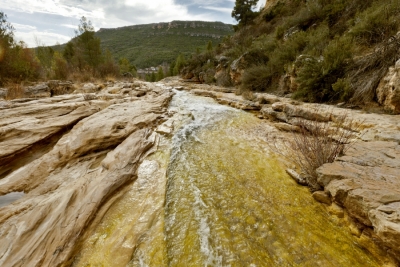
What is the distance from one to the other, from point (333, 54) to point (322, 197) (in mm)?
5860

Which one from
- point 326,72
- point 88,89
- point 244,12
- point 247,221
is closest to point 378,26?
point 326,72

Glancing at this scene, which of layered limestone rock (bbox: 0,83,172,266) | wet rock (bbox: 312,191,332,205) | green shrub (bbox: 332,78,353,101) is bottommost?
wet rock (bbox: 312,191,332,205)

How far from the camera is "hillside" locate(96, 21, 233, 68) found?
217 ft

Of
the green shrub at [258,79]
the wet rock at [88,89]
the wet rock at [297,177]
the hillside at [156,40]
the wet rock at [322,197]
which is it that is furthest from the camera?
the hillside at [156,40]

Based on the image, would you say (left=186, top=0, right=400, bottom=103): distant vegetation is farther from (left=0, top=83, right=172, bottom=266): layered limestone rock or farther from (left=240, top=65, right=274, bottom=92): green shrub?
(left=0, top=83, right=172, bottom=266): layered limestone rock

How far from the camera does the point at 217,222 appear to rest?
2.11 m

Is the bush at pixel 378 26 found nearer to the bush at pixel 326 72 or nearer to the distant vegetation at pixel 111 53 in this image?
the bush at pixel 326 72

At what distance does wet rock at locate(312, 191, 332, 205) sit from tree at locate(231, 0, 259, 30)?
2593cm

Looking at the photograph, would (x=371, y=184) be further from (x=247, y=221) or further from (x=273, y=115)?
(x=273, y=115)

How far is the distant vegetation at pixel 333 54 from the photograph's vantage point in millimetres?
5164

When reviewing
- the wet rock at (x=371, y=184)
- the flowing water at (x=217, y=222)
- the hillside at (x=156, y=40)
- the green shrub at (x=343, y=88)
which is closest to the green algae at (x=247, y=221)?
the flowing water at (x=217, y=222)

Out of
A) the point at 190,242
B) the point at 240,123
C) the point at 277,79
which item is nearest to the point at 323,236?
the point at 190,242

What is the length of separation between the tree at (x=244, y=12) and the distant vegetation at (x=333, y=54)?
41.0ft

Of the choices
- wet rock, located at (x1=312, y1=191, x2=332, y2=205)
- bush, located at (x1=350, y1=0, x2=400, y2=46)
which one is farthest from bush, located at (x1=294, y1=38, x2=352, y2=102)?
wet rock, located at (x1=312, y1=191, x2=332, y2=205)
